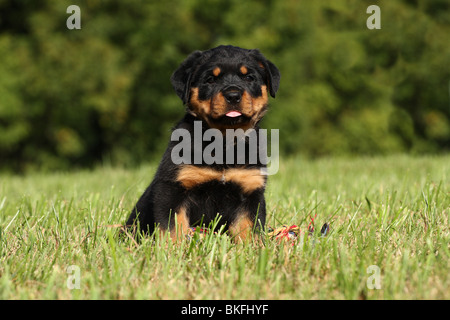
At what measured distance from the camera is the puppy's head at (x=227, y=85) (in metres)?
3.16

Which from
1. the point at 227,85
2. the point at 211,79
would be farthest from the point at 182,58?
the point at 227,85

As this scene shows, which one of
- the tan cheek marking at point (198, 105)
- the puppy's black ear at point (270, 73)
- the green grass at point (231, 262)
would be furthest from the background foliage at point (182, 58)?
the green grass at point (231, 262)

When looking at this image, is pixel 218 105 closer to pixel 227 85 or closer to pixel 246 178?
pixel 227 85

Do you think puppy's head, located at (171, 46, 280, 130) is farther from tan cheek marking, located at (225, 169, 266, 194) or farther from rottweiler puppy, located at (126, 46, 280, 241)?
tan cheek marking, located at (225, 169, 266, 194)

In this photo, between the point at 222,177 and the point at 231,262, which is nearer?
the point at 231,262

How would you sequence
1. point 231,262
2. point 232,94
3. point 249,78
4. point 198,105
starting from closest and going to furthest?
point 231,262 → point 232,94 → point 198,105 → point 249,78

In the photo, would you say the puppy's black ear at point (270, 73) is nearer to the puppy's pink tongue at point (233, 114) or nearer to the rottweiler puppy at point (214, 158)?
the rottweiler puppy at point (214, 158)

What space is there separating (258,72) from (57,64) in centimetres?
1342

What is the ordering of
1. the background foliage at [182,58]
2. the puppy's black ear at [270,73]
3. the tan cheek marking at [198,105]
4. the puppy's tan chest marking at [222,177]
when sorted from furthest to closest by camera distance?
the background foliage at [182,58]
the puppy's black ear at [270,73]
the tan cheek marking at [198,105]
the puppy's tan chest marking at [222,177]

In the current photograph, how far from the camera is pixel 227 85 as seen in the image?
10.5ft

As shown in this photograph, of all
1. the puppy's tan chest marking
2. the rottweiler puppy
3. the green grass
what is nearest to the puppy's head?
the rottweiler puppy

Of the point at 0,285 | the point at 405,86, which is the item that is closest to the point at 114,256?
the point at 0,285

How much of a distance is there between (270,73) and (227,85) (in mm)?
421

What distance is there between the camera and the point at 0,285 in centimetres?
224
